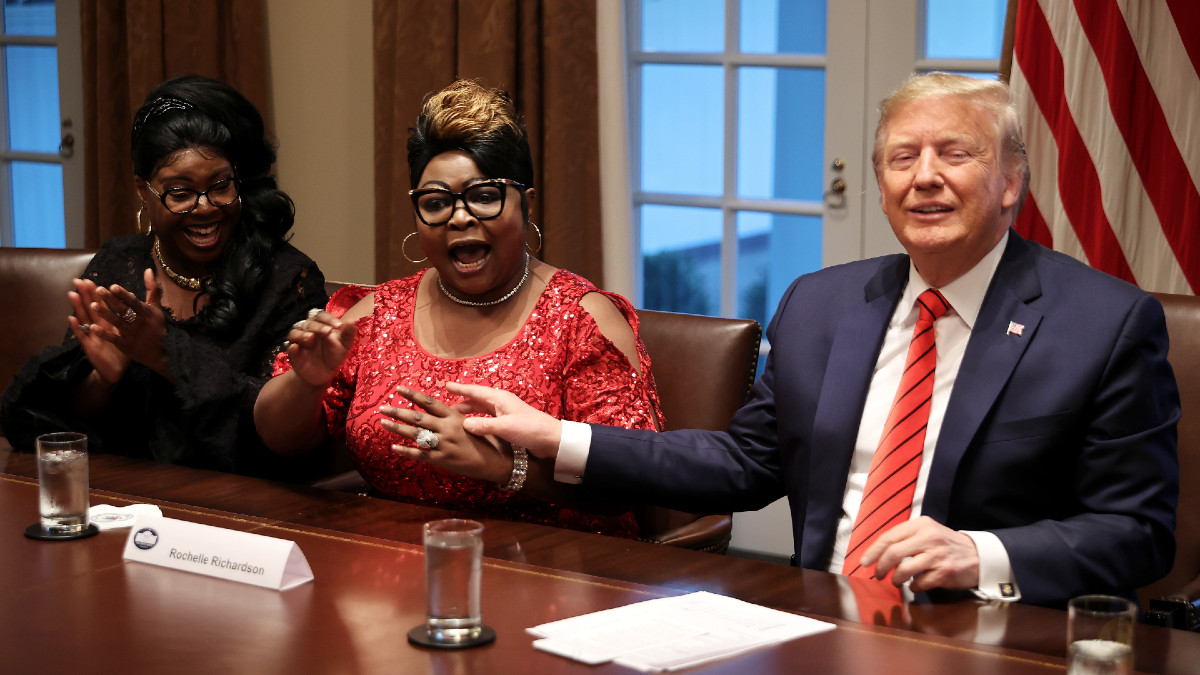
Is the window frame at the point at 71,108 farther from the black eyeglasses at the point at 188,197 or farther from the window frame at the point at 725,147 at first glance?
the black eyeglasses at the point at 188,197

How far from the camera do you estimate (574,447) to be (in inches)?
79.7

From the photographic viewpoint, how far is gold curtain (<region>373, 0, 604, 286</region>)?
3.75 metres

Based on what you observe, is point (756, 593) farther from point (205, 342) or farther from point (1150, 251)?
point (1150, 251)

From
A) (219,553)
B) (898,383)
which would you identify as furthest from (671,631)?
(898,383)

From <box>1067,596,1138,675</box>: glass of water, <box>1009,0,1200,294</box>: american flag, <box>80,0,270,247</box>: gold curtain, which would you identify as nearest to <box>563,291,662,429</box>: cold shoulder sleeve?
<box>1067,596,1138,675</box>: glass of water

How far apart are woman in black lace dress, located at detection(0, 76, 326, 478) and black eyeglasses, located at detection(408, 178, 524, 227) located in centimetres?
54

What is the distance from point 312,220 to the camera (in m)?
4.58

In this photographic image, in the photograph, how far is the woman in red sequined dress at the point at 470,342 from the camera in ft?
7.27

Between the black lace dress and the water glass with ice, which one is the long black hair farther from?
the water glass with ice

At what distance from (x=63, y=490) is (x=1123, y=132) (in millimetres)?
2392

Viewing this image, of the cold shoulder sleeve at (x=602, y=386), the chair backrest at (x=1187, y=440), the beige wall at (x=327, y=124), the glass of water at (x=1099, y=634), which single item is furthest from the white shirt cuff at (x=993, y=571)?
the beige wall at (x=327, y=124)

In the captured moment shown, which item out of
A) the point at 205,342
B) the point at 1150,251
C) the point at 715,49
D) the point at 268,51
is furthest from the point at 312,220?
the point at 1150,251

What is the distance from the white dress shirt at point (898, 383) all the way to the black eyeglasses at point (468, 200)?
0.48 metres

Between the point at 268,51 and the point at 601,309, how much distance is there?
2.74 meters
